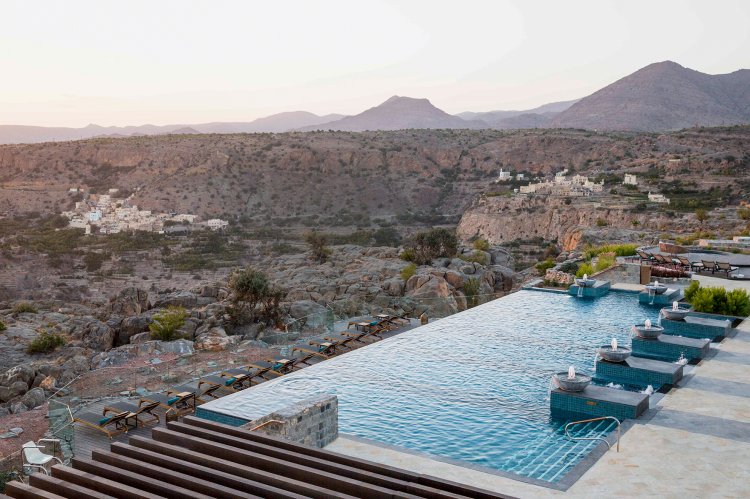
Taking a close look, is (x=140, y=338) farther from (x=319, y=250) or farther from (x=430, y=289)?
(x=319, y=250)


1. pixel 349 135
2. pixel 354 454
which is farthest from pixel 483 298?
pixel 349 135

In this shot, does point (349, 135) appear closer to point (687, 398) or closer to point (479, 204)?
point (479, 204)

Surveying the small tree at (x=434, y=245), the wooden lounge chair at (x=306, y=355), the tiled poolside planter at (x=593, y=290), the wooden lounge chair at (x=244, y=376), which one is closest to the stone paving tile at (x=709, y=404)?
the wooden lounge chair at (x=306, y=355)

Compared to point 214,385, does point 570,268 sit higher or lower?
lower

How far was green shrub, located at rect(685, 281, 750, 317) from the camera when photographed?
50.4 ft

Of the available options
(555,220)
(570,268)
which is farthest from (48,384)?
(555,220)

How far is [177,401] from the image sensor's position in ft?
33.5

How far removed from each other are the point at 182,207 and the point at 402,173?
2443cm

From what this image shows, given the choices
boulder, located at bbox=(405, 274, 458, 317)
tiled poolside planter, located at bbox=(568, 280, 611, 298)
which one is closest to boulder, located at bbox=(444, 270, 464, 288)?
boulder, located at bbox=(405, 274, 458, 317)

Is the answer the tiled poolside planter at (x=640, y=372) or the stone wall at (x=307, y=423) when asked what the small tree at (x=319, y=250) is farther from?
the stone wall at (x=307, y=423)

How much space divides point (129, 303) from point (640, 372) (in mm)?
19208

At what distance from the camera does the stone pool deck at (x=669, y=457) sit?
6.98m

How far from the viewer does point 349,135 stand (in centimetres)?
8350

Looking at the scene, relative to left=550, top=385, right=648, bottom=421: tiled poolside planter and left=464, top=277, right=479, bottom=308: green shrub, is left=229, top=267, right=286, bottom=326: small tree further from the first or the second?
left=550, top=385, right=648, bottom=421: tiled poolside planter
